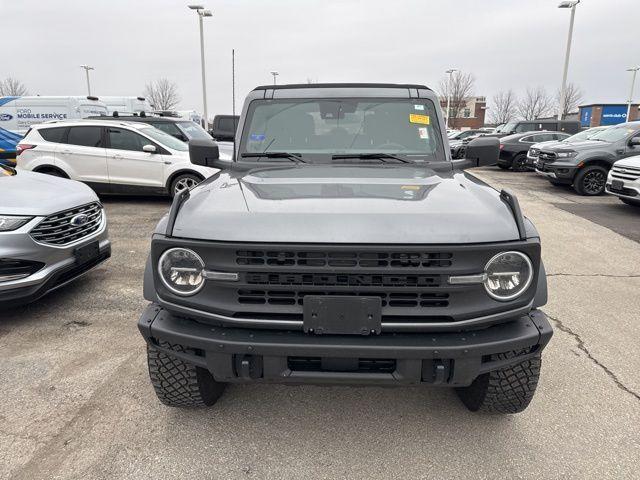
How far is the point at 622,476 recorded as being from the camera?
2.30m

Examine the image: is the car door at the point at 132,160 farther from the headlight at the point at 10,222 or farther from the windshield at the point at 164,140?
the headlight at the point at 10,222

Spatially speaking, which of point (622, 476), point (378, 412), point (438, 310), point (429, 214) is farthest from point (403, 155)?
point (622, 476)

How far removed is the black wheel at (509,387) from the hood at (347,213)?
0.80 metres

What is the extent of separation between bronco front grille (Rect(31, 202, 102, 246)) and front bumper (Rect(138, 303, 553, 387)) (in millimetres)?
2359

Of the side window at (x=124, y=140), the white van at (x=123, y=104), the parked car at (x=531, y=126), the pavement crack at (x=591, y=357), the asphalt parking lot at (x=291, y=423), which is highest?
the white van at (x=123, y=104)

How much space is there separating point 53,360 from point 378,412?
239 cm

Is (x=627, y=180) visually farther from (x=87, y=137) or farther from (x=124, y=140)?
(x=87, y=137)

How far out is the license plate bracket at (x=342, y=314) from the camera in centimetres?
209

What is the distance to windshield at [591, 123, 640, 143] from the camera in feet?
37.7

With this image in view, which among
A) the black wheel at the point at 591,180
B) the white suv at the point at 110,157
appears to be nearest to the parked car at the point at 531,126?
the black wheel at the point at 591,180

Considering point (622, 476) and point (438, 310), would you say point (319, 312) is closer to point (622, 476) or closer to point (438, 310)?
point (438, 310)

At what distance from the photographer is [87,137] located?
957cm

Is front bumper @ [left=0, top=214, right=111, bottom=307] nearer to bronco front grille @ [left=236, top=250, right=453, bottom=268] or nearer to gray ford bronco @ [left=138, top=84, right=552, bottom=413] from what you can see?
gray ford bronco @ [left=138, top=84, right=552, bottom=413]

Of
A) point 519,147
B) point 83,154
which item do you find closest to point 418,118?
point 83,154
